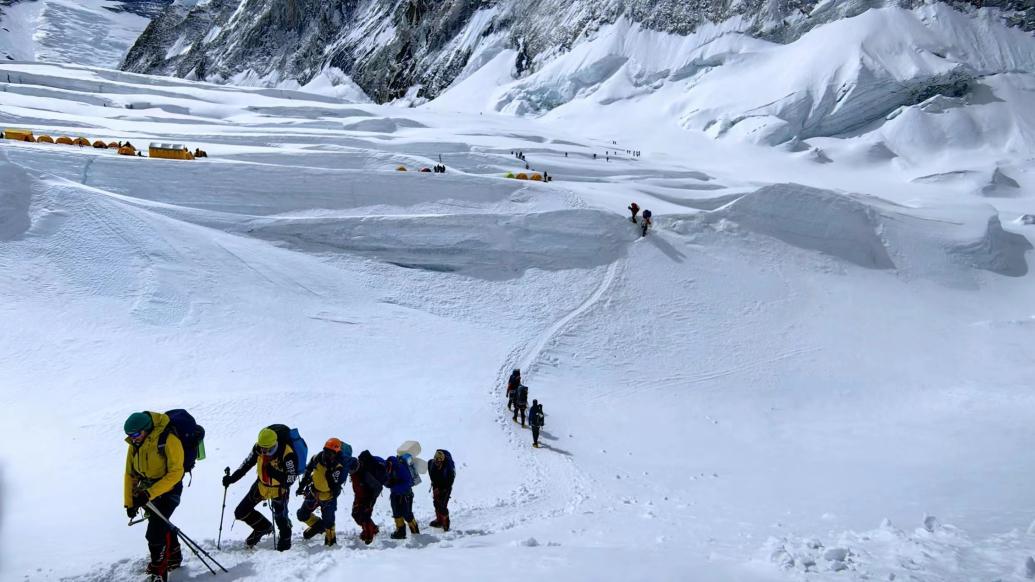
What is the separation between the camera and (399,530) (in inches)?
253

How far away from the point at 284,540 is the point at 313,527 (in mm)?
415

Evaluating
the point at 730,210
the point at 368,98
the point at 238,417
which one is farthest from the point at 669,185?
the point at 368,98

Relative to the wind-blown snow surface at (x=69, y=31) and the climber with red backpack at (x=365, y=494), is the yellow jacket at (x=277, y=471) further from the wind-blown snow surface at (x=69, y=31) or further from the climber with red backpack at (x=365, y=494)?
the wind-blown snow surface at (x=69, y=31)

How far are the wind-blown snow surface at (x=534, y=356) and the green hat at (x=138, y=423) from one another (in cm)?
126

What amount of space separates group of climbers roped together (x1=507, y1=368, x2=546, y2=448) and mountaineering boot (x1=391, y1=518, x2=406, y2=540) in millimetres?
4049

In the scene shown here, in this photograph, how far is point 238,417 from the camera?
9.26 meters

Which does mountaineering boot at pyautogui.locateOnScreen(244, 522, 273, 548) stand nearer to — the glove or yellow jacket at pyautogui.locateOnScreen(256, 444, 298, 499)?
yellow jacket at pyautogui.locateOnScreen(256, 444, 298, 499)

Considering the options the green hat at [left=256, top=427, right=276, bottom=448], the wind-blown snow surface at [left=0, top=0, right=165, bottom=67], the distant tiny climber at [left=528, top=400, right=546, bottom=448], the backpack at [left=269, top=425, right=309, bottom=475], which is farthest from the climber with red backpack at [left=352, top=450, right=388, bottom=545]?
the wind-blown snow surface at [left=0, top=0, right=165, bottom=67]

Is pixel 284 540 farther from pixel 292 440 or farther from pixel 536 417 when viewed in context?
pixel 536 417

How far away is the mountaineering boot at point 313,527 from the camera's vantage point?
239 inches

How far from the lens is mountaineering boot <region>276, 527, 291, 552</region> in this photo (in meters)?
5.67

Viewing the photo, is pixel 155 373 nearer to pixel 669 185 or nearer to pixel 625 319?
pixel 625 319

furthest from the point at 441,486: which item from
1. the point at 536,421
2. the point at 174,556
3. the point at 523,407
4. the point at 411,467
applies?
the point at 523,407

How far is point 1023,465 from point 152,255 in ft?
55.7
